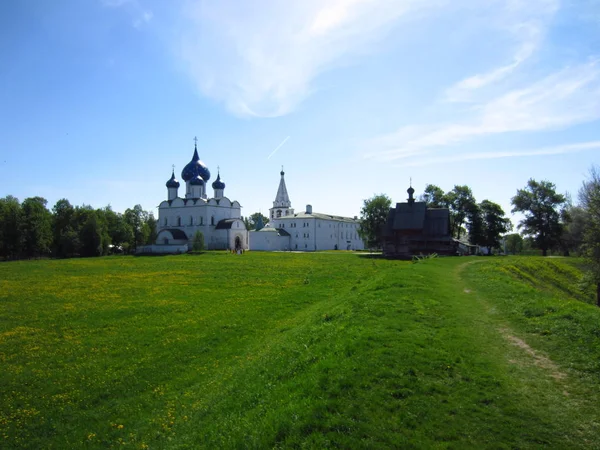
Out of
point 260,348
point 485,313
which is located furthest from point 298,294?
point 485,313

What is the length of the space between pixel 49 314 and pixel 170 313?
5.05m

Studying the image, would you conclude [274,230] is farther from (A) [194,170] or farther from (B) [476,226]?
(B) [476,226]

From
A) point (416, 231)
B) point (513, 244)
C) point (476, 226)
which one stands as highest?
point (476, 226)

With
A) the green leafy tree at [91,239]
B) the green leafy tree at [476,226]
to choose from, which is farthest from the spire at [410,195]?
the green leafy tree at [91,239]

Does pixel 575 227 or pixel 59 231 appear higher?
pixel 59 231

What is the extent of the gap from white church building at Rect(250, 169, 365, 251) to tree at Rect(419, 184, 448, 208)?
2668 centimetres

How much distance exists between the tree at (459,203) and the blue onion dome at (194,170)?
49.0 m

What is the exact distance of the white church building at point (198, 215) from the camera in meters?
75.8

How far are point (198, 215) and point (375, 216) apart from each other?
121 feet

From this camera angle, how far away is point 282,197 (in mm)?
97688

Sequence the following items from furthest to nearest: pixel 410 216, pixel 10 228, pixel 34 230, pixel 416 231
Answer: pixel 34 230 → pixel 10 228 → pixel 410 216 → pixel 416 231

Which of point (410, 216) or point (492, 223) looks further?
point (492, 223)

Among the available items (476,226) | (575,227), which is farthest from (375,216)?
(575,227)

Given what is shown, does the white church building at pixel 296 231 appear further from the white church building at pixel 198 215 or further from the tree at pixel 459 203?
the tree at pixel 459 203
